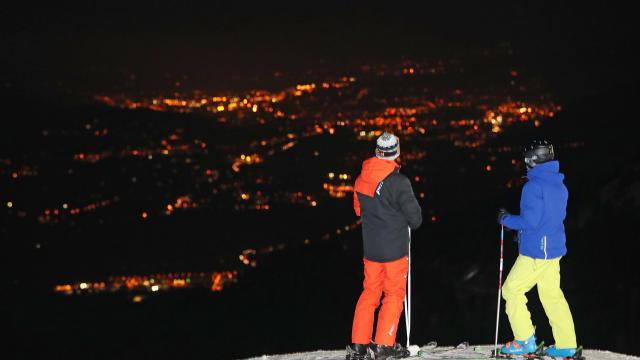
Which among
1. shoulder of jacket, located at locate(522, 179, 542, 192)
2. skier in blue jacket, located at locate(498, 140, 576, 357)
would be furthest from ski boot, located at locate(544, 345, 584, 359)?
shoulder of jacket, located at locate(522, 179, 542, 192)

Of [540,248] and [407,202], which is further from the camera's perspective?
[540,248]

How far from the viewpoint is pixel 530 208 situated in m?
9.26

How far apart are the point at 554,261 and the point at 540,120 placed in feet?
563

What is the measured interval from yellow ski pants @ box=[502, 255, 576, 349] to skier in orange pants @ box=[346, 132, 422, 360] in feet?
3.95

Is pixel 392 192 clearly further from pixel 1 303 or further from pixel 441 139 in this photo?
pixel 441 139

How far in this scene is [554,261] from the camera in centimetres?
958

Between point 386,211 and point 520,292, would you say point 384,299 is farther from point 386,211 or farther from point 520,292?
point 520,292

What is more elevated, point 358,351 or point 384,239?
point 384,239

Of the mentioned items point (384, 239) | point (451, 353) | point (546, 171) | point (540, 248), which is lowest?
point (451, 353)

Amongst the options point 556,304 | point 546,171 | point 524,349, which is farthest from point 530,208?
point 524,349

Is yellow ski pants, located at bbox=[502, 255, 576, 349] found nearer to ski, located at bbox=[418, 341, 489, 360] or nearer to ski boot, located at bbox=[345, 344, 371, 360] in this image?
ski, located at bbox=[418, 341, 489, 360]

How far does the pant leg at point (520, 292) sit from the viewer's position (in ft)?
31.4

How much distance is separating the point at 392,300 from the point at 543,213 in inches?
72.2

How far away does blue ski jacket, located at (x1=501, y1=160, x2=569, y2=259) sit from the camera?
30.3 feet
